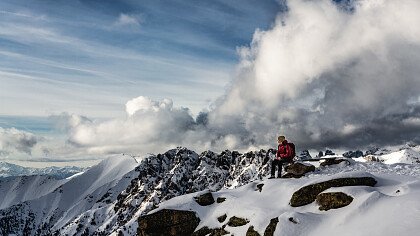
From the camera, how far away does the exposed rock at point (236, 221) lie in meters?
Answer: 32.6

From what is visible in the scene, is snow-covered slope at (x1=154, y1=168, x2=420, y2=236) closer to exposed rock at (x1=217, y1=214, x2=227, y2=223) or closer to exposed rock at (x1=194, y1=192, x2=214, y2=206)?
exposed rock at (x1=217, y1=214, x2=227, y2=223)

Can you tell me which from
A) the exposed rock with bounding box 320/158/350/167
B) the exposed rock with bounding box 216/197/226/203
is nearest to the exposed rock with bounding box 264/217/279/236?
the exposed rock with bounding box 216/197/226/203

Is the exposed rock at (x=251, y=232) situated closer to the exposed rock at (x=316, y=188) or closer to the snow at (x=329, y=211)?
the snow at (x=329, y=211)

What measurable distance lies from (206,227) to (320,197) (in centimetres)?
1051

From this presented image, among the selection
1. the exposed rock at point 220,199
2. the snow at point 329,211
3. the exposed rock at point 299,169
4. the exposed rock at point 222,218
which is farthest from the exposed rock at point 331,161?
the exposed rock at point 222,218

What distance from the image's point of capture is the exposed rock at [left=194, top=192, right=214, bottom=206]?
38.8 m

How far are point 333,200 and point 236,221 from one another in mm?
8175

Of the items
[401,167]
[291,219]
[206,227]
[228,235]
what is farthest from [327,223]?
[401,167]

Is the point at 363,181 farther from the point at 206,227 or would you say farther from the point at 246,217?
the point at 206,227

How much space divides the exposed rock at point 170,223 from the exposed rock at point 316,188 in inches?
377

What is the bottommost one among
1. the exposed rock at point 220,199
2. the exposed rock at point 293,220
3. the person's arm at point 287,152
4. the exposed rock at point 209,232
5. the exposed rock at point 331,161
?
the exposed rock at point 209,232

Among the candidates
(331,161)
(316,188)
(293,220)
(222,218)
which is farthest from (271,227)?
(331,161)

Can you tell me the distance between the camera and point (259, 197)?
35875mm

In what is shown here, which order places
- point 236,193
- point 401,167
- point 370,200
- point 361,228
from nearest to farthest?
1. point 361,228
2. point 370,200
3. point 236,193
4. point 401,167
